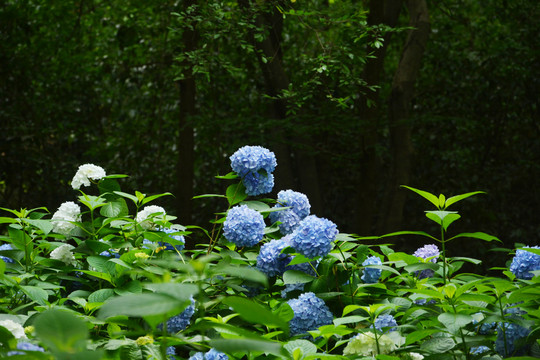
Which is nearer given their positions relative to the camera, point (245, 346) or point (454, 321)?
point (245, 346)

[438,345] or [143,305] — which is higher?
[143,305]

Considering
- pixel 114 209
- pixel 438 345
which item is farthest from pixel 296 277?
pixel 114 209

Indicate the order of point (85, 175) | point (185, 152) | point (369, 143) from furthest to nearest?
point (185, 152), point (369, 143), point (85, 175)

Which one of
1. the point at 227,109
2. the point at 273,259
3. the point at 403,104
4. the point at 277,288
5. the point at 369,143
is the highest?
the point at 227,109

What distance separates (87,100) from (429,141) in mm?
4677

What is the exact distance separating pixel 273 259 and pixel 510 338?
72 centimetres

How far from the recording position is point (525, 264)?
1892 mm

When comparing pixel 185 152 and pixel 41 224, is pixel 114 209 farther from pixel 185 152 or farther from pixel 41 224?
pixel 185 152

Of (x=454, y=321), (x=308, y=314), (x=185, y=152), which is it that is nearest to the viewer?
(x=454, y=321)

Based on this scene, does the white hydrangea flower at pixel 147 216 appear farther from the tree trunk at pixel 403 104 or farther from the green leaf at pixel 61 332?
the tree trunk at pixel 403 104

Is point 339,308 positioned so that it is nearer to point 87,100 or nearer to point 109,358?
point 109,358

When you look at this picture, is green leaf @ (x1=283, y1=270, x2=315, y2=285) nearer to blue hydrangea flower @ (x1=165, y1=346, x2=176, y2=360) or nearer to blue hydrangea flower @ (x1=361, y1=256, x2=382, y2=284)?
blue hydrangea flower @ (x1=361, y1=256, x2=382, y2=284)

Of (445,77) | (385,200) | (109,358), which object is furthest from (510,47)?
(109,358)

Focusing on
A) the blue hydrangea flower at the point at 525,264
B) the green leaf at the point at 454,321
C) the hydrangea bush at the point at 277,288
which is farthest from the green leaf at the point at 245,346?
the blue hydrangea flower at the point at 525,264
